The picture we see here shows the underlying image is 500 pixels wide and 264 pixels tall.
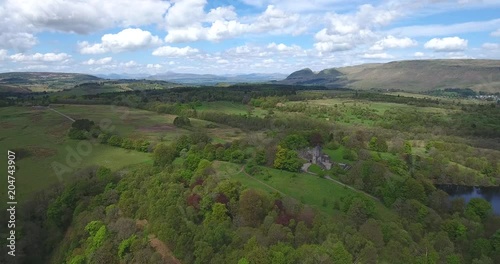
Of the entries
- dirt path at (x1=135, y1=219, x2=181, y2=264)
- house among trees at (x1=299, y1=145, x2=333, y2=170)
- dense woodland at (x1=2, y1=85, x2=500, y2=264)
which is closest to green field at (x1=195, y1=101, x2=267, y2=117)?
dense woodland at (x1=2, y1=85, x2=500, y2=264)

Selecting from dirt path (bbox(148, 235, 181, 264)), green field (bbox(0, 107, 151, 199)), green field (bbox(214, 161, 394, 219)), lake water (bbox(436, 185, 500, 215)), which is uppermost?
green field (bbox(0, 107, 151, 199))

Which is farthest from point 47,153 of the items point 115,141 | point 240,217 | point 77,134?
point 240,217

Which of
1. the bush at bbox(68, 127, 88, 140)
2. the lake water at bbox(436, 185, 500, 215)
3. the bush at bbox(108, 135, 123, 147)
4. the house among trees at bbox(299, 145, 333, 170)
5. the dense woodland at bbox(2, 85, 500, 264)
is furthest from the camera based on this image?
the bush at bbox(68, 127, 88, 140)

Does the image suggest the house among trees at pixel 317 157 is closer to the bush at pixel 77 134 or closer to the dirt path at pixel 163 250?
the dirt path at pixel 163 250

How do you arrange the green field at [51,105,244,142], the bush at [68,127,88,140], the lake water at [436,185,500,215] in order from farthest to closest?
1. the green field at [51,105,244,142]
2. the bush at [68,127,88,140]
3. the lake water at [436,185,500,215]

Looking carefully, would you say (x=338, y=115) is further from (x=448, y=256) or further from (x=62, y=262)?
(x=62, y=262)

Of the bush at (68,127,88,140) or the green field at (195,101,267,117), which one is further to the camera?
the green field at (195,101,267,117)

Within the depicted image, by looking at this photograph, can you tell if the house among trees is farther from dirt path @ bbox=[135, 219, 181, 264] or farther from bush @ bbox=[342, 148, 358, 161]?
dirt path @ bbox=[135, 219, 181, 264]

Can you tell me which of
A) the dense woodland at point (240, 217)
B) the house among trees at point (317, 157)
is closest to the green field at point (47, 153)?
the dense woodland at point (240, 217)
